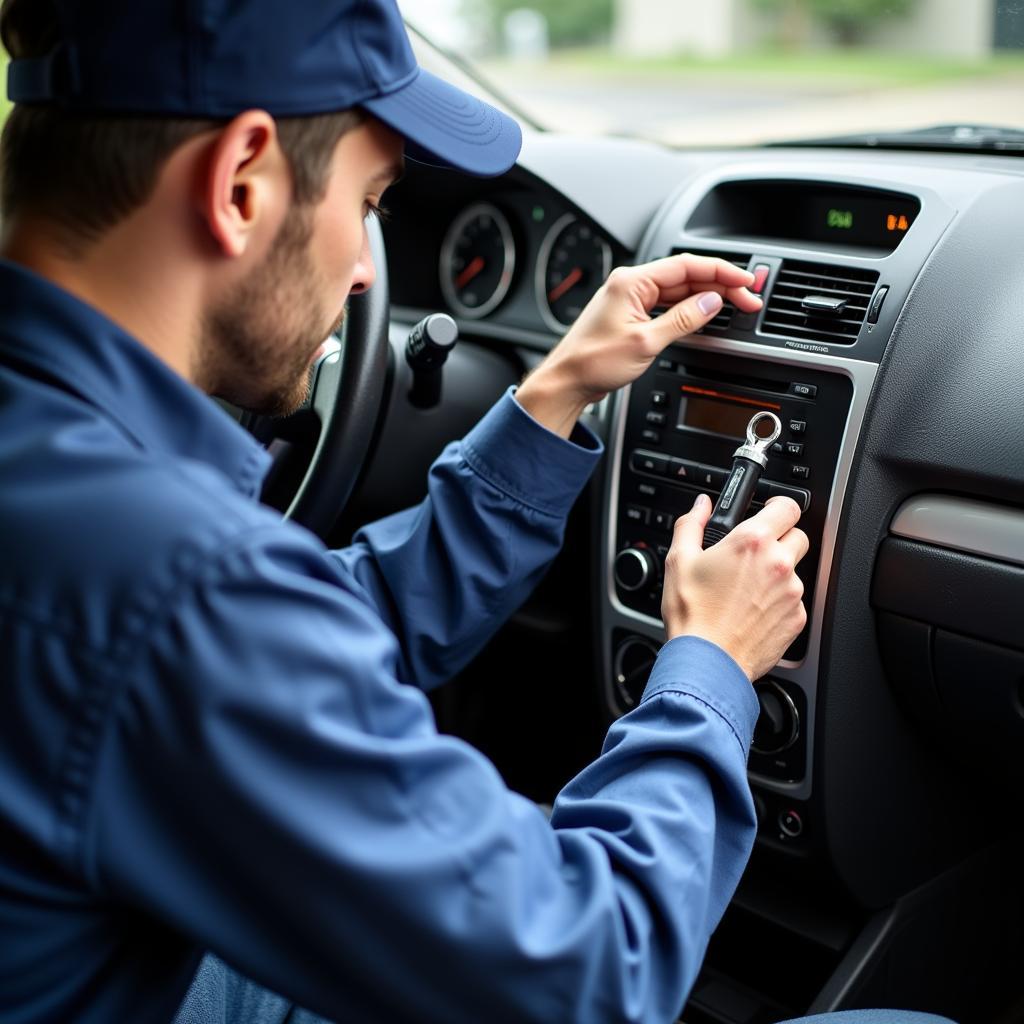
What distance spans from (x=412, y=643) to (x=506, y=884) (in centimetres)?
71

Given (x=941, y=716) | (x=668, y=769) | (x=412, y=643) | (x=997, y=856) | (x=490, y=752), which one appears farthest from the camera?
(x=490, y=752)

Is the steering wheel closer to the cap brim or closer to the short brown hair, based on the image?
the cap brim

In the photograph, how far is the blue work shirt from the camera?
2.35 ft

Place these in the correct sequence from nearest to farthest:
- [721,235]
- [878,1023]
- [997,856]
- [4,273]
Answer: [4,273]
[878,1023]
[721,235]
[997,856]

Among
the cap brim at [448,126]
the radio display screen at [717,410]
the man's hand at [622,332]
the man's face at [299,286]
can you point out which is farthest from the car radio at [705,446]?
the man's face at [299,286]

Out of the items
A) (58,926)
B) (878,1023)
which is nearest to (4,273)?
(58,926)

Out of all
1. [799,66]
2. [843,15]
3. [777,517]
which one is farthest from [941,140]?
[799,66]

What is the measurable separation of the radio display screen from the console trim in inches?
2.2

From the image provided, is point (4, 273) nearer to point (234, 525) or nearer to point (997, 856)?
point (234, 525)

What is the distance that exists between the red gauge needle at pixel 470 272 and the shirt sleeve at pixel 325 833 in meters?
1.39

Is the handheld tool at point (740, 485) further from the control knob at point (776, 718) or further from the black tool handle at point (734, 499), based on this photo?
the control knob at point (776, 718)

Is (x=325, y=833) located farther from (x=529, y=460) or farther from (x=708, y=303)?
(x=708, y=303)

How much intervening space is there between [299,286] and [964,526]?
2.82ft

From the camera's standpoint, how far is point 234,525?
749 mm
